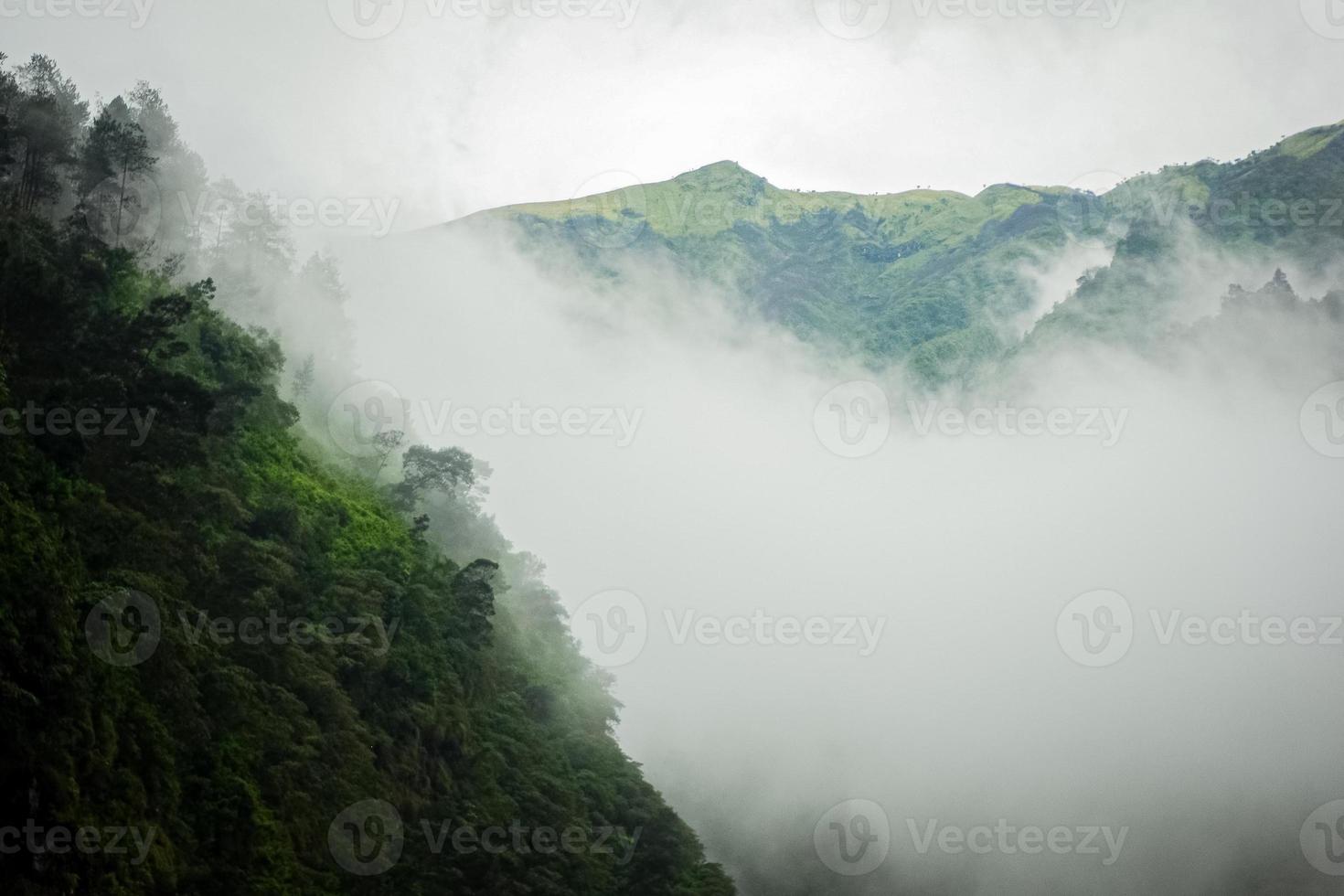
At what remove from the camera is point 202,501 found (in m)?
40.0

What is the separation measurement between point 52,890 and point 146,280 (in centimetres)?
3189

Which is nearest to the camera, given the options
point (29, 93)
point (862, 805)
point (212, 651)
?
point (212, 651)

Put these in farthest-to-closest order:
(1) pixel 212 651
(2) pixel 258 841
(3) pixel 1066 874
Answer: (3) pixel 1066 874, (1) pixel 212 651, (2) pixel 258 841

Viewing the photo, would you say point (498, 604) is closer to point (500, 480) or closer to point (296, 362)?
point (296, 362)

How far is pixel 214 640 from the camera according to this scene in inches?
1439

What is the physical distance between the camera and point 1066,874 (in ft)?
598

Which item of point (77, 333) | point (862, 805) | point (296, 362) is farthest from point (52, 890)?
point (862, 805)

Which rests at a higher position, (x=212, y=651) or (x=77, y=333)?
(x=77, y=333)

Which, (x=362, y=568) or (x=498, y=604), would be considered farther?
(x=498, y=604)

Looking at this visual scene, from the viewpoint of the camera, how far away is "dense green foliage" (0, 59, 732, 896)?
28.7 metres

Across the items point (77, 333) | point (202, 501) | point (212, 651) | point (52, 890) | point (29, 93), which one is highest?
point (29, 93)

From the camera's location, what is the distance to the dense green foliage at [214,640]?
94.2 feet

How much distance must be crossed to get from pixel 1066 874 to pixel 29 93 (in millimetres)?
192182

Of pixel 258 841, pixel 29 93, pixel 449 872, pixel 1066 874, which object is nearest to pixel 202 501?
pixel 258 841
